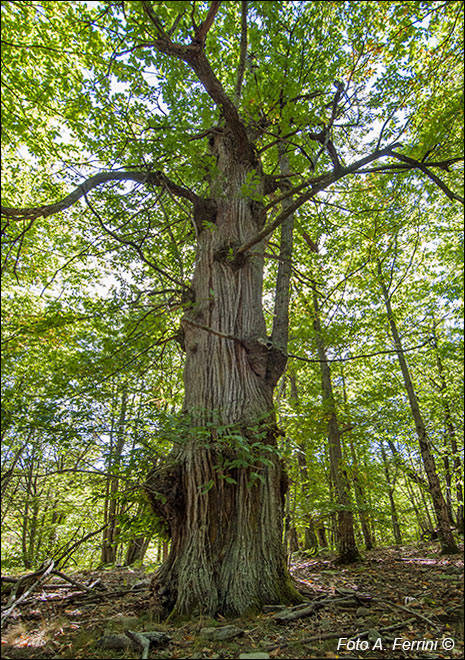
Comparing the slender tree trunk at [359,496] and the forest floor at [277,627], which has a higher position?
the slender tree trunk at [359,496]

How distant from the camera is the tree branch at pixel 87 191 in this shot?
355 centimetres

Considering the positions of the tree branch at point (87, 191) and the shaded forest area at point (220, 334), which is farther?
the tree branch at point (87, 191)

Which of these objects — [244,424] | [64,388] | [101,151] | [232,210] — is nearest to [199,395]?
[244,424]

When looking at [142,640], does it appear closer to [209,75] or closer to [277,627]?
[277,627]

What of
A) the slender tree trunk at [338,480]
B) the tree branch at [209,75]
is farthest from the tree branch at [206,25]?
the slender tree trunk at [338,480]

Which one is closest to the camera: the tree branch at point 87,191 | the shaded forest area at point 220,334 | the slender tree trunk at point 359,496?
the shaded forest area at point 220,334

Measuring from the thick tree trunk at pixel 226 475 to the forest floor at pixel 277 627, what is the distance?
25cm

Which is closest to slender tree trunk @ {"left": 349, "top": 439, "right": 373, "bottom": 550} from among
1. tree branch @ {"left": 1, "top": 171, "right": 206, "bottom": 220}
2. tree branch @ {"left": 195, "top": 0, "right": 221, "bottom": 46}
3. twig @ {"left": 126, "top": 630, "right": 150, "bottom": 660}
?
twig @ {"left": 126, "top": 630, "right": 150, "bottom": 660}

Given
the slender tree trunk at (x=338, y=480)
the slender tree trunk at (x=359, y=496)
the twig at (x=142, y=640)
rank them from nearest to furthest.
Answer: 1. the twig at (x=142, y=640)
2. the slender tree trunk at (x=338, y=480)
3. the slender tree trunk at (x=359, y=496)

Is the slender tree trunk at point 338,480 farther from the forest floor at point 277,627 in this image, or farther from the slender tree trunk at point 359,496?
the forest floor at point 277,627

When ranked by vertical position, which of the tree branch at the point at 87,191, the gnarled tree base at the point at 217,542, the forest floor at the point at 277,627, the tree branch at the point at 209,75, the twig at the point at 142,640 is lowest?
the forest floor at the point at 277,627

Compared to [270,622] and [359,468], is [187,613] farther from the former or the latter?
[359,468]

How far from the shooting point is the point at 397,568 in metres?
4.67

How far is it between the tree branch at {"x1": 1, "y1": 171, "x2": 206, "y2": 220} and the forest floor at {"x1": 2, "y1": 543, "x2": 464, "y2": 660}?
357cm
